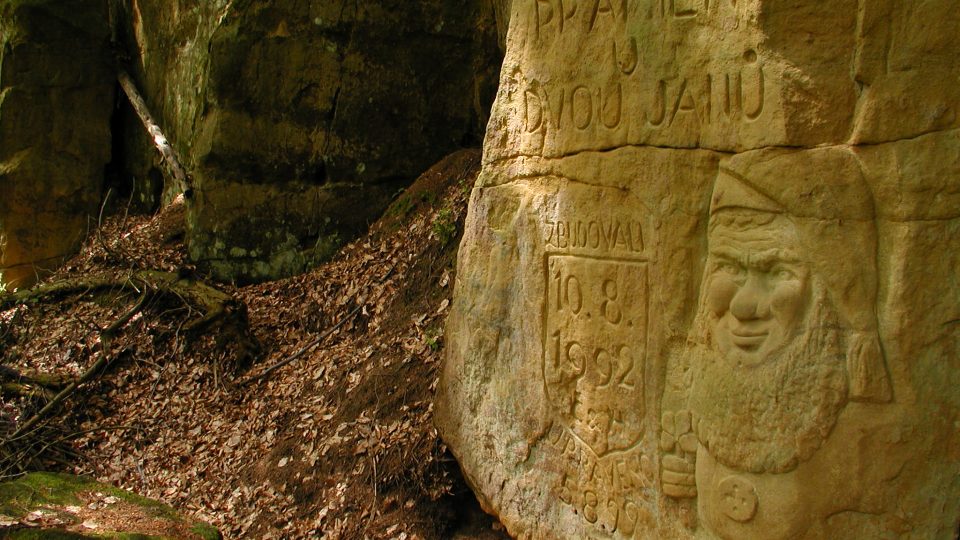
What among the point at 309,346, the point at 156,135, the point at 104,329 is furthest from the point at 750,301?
the point at 156,135

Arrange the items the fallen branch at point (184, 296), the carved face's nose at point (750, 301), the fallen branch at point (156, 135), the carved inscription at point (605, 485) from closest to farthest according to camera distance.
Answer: the carved face's nose at point (750, 301) → the carved inscription at point (605, 485) → the fallen branch at point (184, 296) → the fallen branch at point (156, 135)

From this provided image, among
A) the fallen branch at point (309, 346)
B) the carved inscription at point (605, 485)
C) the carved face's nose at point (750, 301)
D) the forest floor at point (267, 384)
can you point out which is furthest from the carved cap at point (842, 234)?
the fallen branch at point (309, 346)

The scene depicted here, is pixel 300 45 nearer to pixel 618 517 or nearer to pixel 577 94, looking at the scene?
pixel 577 94

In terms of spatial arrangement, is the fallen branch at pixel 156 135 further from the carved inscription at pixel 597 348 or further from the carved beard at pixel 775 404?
the carved beard at pixel 775 404

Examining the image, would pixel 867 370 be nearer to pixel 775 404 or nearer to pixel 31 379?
pixel 775 404

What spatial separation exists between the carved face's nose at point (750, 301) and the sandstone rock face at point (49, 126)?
8.67m

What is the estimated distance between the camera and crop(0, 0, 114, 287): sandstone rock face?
9633 millimetres

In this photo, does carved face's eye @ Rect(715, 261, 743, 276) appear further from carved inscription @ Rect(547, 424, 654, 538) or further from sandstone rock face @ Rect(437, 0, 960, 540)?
carved inscription @ Rect(547, 424, 654, 538)

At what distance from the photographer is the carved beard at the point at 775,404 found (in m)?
2.95

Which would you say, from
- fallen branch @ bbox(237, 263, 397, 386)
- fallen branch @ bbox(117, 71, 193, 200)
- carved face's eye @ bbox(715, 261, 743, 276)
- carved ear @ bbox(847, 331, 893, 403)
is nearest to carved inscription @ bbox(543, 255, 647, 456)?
carved face's eye @ bbox(715, 261, 743, 276)

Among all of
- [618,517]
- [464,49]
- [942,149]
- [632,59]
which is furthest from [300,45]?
[942,149]

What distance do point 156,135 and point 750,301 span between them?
7.82 meters

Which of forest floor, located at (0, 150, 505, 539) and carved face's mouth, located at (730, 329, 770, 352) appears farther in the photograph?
forest floor, located at (0, 150, 505, 539)

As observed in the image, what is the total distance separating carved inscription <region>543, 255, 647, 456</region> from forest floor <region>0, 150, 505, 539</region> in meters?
1.23
